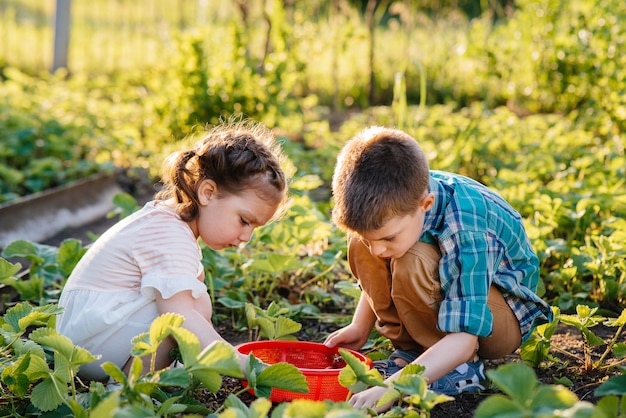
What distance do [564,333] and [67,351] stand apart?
164 cm

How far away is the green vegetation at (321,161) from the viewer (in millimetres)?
1620

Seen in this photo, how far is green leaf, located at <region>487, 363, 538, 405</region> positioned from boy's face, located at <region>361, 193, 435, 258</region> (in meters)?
0.68

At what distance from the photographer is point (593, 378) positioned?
2133 millimetres

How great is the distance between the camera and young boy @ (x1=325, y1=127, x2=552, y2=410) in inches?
73.0

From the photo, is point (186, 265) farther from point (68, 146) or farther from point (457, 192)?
point (68, 146)

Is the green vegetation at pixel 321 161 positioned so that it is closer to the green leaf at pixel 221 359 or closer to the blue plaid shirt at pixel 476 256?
the green leaf at pixel 221 359

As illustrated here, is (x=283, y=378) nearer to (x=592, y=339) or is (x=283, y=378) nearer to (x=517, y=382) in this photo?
(x=517, y=382)

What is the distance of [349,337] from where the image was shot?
90.5 inches

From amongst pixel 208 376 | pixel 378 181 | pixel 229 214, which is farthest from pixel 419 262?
pixel 208 376

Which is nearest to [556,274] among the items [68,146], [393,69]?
[68,146]

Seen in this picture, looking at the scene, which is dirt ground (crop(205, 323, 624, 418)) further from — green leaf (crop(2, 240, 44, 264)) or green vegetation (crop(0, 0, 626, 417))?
green leaf (crop(2, 240, 44, 264))

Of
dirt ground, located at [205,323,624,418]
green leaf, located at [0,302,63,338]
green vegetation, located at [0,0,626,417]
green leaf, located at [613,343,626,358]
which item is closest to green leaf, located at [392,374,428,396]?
green vegetation, located at [0,0,626,417]

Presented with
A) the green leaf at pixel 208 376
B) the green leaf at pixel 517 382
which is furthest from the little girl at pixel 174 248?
the green leaf at pixel 517 382

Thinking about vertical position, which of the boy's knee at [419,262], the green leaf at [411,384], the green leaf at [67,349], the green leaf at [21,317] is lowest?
the green leaf at [21,317]
